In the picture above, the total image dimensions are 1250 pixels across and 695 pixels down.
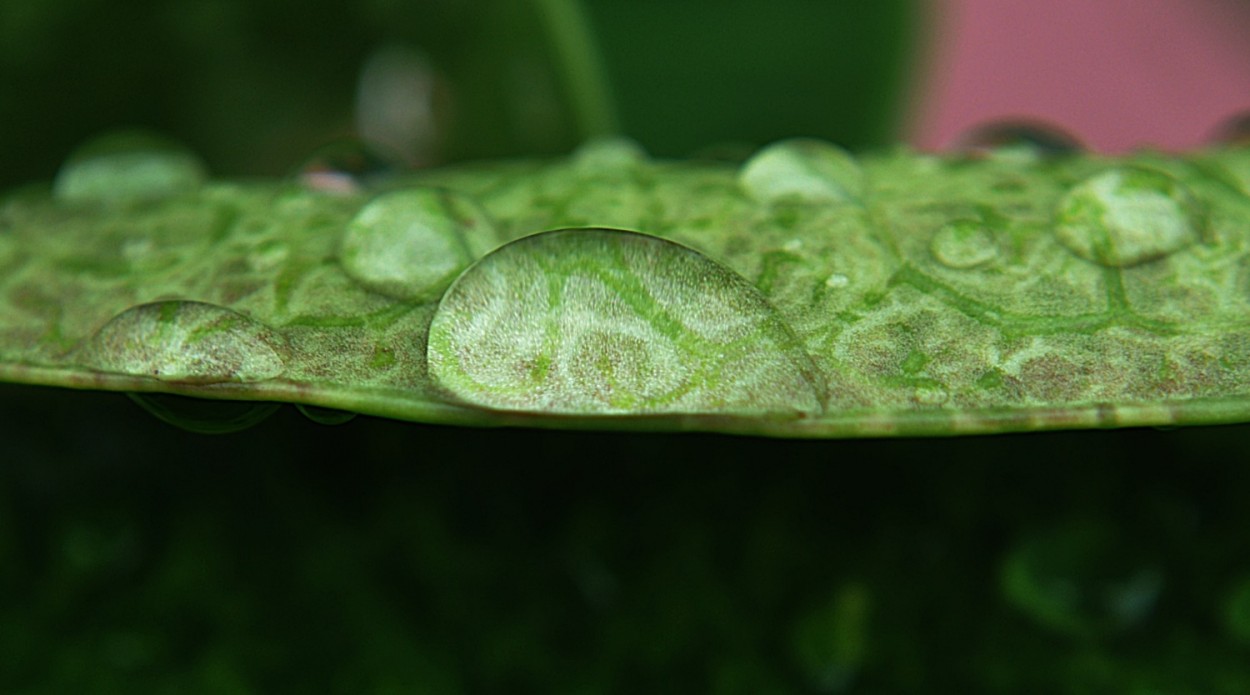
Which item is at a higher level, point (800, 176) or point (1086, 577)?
point (800, 176)

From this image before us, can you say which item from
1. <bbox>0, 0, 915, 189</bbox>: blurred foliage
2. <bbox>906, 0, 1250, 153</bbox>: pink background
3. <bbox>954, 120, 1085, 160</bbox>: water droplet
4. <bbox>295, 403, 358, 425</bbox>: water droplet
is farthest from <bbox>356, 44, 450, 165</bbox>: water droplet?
<bbox>906, 0, 1250, 153</bbox>: pink background

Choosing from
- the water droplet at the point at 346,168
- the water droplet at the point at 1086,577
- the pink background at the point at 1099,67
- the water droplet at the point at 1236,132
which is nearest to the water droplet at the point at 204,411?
the water droplet at the point at 346,168

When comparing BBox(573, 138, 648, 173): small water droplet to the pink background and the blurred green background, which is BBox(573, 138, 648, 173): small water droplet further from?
the pink background

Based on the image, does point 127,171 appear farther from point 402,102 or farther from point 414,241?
point 402,102

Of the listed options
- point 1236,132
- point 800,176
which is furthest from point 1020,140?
point 800,176

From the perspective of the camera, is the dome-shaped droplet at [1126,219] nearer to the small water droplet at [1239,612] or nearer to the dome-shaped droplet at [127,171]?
the small water droplet at [1239,612]
